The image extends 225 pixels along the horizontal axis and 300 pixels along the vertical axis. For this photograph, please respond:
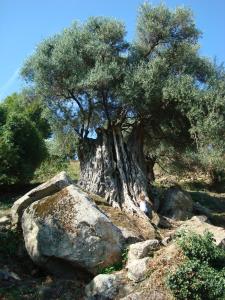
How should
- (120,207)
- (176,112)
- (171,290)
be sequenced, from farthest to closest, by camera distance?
(176,112), (120,207), (171,290)

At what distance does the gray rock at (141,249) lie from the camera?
49.3 feet

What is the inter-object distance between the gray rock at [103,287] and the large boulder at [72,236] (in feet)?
3.91

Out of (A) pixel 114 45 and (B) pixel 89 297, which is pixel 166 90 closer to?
(A) pixel 114 45

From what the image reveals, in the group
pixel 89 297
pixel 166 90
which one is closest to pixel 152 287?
pixel 89 297

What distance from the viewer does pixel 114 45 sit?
913 inches

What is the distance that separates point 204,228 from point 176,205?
15.8ft

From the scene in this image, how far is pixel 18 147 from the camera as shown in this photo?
84.9 feet

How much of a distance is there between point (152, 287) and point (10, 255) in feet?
20.3

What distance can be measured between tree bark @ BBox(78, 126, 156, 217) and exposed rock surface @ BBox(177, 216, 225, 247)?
7.67 ft

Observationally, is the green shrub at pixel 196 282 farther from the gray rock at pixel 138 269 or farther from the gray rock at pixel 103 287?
the gray rock at pixel 103 287

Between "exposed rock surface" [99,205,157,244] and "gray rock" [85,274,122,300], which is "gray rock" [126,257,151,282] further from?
"exposed rock surface" [99,205,157,244]

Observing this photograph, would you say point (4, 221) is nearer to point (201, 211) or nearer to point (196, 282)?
point (196, 282)

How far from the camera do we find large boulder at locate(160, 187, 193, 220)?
870 inches

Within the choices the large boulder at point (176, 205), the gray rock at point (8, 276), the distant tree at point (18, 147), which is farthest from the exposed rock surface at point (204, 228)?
the distant tree at point (18, 147)
